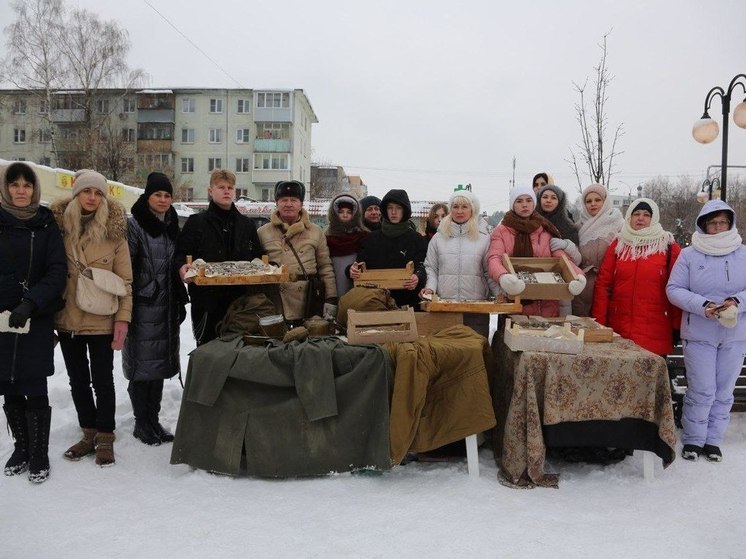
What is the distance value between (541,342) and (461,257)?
1.13 metres

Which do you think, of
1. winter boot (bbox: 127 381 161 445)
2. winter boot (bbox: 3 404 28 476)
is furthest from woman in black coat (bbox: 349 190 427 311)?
winter boot (bbox: 3 404 28 476)

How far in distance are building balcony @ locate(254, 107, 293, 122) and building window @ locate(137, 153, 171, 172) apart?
304 inches

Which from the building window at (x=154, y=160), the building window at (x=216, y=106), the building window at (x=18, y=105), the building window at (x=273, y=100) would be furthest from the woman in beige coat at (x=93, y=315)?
the building window at (x=216, y=106)

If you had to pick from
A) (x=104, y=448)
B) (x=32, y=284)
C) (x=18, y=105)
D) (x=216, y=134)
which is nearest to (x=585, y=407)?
(x=104, y=448)

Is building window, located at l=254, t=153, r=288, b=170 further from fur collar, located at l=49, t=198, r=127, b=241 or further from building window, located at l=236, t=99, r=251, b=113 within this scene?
fur collar, located at l=49, t=198, r=127, b=241

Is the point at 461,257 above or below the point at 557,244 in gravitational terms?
below

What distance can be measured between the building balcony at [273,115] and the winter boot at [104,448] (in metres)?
41.4

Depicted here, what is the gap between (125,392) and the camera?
514 centimetres

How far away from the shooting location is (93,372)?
3822 mm

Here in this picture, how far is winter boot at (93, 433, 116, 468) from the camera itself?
3707 millimetres

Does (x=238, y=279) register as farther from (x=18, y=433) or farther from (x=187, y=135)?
(x=187, y=135)

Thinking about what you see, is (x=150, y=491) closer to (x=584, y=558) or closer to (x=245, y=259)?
(x=245, y=259)

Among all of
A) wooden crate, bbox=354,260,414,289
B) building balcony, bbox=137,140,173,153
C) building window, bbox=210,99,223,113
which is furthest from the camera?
building window, bbox=210,99,223,113

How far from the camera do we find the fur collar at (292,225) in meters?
4.50
